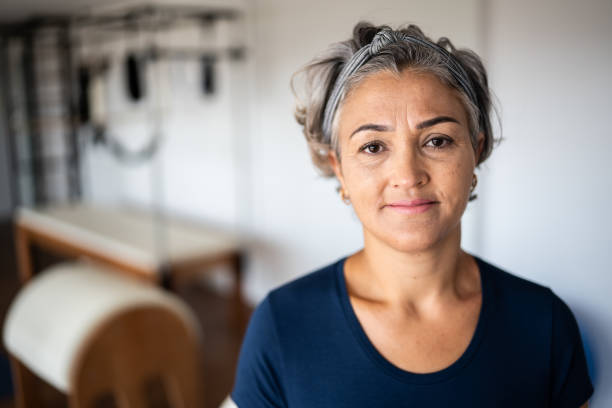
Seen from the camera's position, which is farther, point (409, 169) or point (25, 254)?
point (25, 254)

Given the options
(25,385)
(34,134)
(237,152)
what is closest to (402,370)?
(25,385)

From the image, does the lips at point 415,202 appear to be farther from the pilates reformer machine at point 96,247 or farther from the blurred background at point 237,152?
the pilates reformer machine at point 96,247

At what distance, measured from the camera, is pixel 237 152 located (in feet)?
10.1

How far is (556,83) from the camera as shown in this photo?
71 cm

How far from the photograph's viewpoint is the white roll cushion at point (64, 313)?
5.50ft

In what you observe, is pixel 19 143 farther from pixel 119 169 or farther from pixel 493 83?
pixel 493 83

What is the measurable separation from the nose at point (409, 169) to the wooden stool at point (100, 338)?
1.39m

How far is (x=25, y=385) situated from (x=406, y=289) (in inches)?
76.2

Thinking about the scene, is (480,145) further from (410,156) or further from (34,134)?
(34,134)

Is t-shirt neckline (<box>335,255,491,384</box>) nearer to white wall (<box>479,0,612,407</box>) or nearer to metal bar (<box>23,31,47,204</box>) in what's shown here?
white wall (<box>479,0,612,407</box>)

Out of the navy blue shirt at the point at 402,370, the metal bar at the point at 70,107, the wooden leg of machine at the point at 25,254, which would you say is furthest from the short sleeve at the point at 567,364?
the metal bar at the point at 70,107

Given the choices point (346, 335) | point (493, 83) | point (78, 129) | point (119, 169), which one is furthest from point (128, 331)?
point (78, 129)

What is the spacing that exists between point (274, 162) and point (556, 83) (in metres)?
2.11

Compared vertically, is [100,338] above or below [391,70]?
below
